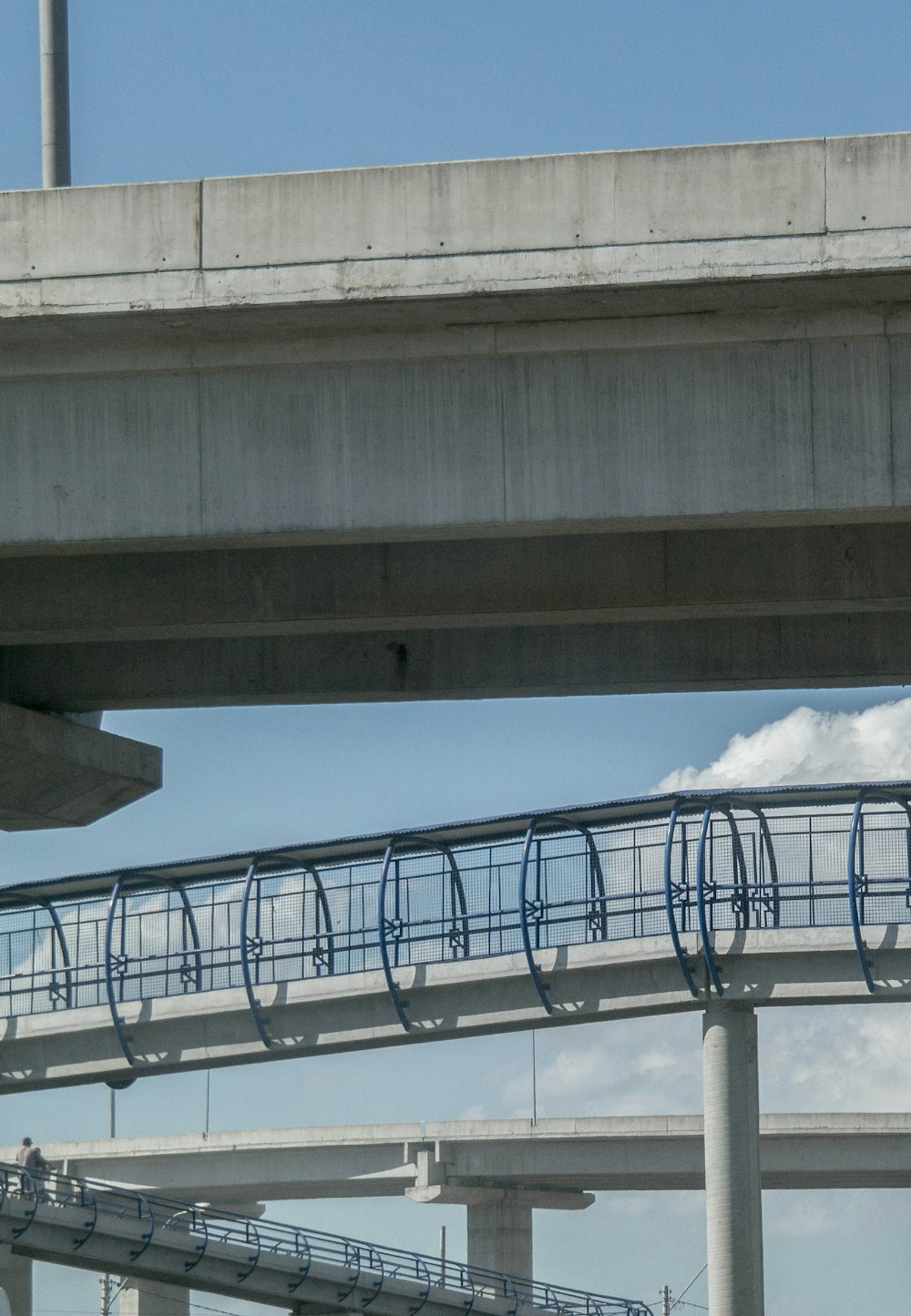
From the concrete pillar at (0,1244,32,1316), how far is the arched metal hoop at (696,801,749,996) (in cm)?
1481

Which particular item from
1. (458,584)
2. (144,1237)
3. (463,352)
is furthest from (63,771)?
(144,1237)

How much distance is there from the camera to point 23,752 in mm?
21406

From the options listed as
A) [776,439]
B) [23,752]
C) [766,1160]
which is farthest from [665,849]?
[766,1160]

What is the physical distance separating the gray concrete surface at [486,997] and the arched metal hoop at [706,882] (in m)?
0.20

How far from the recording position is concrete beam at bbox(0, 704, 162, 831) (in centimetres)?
2138

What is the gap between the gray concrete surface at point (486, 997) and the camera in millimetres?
27328

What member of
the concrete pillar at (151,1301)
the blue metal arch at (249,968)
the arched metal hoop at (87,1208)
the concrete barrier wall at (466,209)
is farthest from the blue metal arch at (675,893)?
the concrete pillar at (151,1301)

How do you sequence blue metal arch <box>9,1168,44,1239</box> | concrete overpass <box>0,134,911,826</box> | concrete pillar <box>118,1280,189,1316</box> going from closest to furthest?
concrete overpass <box>0,134,911,826</box>
blue metal arch <box>9,1168,44,1239</box>
concrete pillar <box>118,1280,189,1316</box>

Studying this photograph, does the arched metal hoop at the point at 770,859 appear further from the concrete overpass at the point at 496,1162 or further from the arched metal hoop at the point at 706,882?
the concrete overpass at the point at 496,1162

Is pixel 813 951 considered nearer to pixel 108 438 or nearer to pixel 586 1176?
pixel 108 438

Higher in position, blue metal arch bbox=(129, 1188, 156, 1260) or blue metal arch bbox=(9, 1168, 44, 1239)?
blue metal arch bbox=(9, 1168, 44, 1239)

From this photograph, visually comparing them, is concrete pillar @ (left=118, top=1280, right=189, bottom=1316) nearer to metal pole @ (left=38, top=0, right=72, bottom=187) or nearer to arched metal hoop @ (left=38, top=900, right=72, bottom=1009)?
arched metal hoop @ (left=38, top=900, right=72, bottom=1009)

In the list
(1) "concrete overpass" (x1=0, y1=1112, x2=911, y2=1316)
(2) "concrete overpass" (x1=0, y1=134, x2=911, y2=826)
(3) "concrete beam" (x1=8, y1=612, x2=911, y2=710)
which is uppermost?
(2) "concrete overpass" (x1=0, y1=134, x2=911, y2=826)

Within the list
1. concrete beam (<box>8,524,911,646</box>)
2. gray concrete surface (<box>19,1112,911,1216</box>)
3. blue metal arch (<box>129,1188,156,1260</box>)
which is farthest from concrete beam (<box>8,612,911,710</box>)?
gray concrete surface (<box>19,1112,911,1216</box>)
